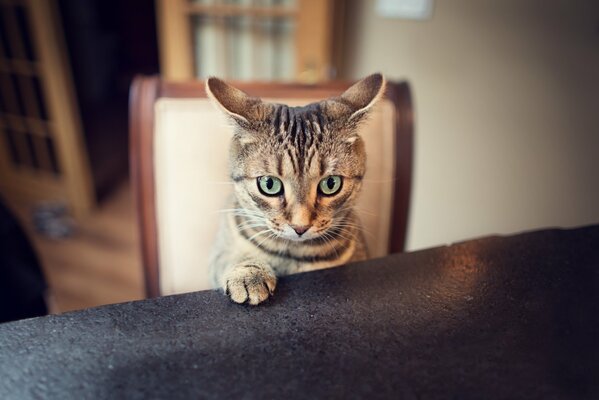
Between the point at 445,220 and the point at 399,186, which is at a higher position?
the point at 399,186

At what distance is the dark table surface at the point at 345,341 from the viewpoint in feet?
1.63

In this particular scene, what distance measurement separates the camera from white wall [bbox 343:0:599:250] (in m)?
1.58

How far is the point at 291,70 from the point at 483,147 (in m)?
0.82

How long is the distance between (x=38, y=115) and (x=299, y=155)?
2449mm

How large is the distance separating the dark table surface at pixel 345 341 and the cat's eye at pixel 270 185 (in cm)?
15

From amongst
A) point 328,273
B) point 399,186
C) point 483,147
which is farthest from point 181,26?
point 328,273

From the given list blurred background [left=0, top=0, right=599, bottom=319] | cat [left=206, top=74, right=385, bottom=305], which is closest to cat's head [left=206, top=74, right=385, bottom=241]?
cat [left=206, top=74, right=385, bottom=305]

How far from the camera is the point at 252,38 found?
1843 mm

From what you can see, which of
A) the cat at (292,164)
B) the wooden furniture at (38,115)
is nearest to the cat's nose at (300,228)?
the cat at (292,164)

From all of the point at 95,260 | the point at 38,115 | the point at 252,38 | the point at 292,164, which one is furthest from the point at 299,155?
the point at 38,115

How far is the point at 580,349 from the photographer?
0.56 metres

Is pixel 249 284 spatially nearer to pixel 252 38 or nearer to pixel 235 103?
pixel 235 103

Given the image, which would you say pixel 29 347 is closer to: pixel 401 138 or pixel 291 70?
pixel 401 138

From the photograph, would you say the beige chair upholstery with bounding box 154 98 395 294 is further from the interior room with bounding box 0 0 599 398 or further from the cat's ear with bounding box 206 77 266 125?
the cat's ear with bounding box 206 77 266 125
